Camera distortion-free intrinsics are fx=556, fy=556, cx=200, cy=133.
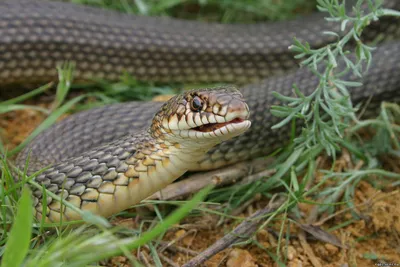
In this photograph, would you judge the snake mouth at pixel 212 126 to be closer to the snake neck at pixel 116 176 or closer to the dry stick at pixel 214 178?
the snake neck at pixel 116 176

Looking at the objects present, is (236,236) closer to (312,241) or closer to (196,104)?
(312,241)

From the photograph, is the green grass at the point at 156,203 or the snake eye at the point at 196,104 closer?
the green grass at the point at 156,203

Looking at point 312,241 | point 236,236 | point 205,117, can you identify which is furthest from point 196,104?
point 312,241

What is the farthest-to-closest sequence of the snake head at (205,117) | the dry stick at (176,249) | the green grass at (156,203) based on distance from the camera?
the dry stick at (176,249) < the snake head at (205,117) < the green grass at (156,203)

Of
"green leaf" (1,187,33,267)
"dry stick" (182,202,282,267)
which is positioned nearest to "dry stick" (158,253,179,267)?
"dry stick" (182,202,282,267)

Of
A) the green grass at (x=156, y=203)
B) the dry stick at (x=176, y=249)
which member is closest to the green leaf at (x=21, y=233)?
the green grass at (x=156, y=203)

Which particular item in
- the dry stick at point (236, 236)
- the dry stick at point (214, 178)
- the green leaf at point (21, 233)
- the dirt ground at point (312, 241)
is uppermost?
the green leaf at point (21, 233)

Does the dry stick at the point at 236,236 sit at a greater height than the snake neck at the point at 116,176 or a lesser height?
lesser

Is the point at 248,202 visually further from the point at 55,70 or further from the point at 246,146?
the point at 55,70
